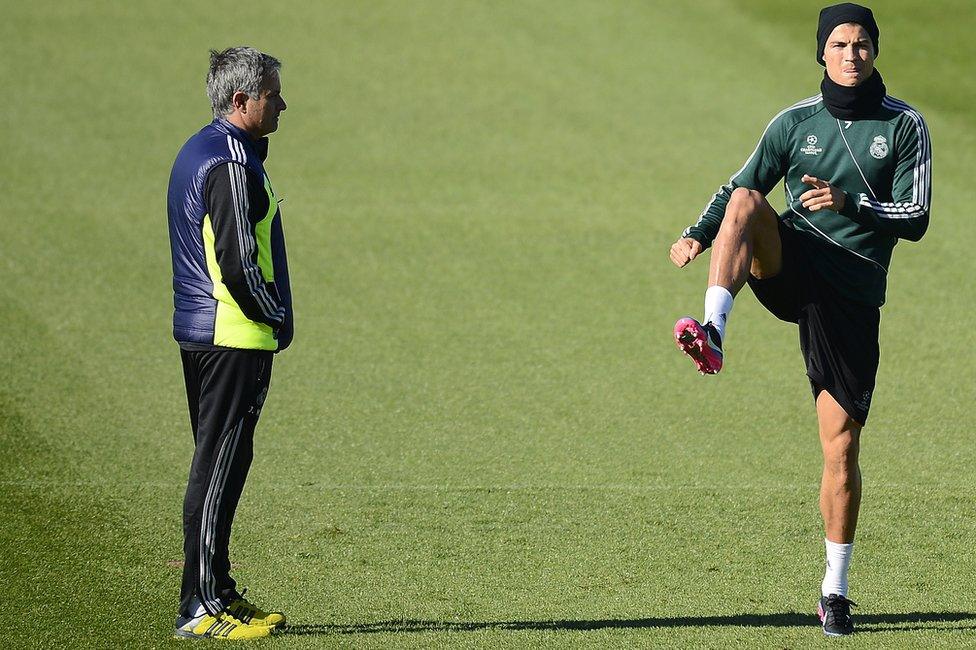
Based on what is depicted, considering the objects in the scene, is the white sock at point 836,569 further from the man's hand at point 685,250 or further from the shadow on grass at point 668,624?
the man's hand at point 685,250

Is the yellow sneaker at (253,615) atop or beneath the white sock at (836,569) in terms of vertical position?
beneath

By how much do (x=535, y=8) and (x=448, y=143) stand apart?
455cm

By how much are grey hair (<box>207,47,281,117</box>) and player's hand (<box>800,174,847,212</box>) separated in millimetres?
1872

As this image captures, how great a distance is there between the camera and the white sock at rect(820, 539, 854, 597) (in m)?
4.93

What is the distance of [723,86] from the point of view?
1552 cm

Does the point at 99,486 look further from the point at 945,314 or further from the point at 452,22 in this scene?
the point at 452,22

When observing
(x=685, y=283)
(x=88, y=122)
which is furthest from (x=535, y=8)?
(x=685, y=283)

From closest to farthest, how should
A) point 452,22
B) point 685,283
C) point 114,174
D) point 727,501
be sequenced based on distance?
point 727,501 < point 685,283 < point 114,174 < point 452,22

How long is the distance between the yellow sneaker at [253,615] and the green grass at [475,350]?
76 mm

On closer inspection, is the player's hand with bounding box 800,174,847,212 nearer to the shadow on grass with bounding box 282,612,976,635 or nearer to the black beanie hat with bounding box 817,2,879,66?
the black beanie hat with bounding box 817,2,879,66

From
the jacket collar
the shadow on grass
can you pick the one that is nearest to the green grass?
the shadow on grass

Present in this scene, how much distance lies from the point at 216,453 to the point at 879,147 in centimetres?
265

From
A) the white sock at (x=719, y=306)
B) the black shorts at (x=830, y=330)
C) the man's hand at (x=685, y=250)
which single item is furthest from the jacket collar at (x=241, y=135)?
the black shorts at (x=830, y=330)

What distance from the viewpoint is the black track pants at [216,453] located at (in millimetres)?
4629
